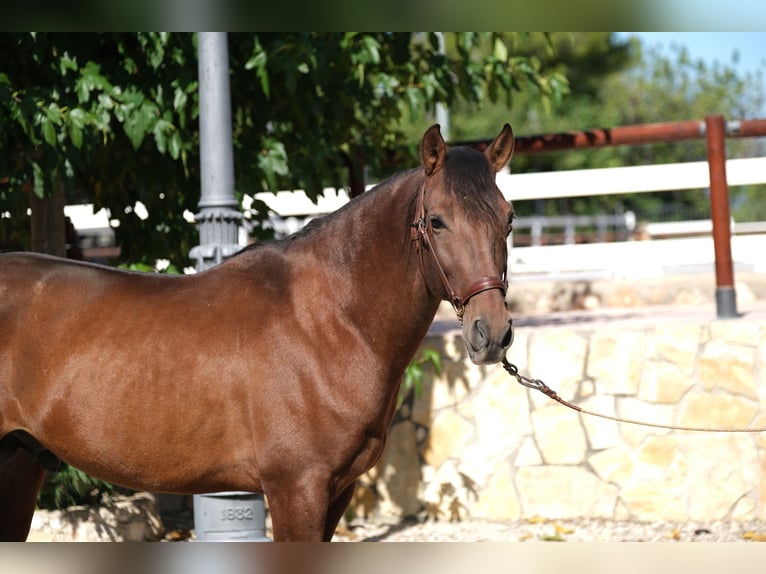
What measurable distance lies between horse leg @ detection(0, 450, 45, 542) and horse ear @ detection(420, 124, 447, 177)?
68.1 inches

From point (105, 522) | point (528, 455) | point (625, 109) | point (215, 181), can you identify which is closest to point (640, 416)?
point (528, 455)

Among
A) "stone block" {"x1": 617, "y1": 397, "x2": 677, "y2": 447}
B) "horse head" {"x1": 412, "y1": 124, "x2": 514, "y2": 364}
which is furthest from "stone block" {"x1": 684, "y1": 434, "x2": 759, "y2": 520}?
"horse head" {"x1": 412, "y1": 124, "x2": 514, "y2": 364}

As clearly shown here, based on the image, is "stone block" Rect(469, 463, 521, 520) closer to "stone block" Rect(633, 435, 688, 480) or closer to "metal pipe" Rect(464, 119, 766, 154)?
"stone block" Rect(633, 435, 688, 480)

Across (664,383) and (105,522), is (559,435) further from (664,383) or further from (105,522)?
(105,522)

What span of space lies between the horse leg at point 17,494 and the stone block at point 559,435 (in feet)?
10.4

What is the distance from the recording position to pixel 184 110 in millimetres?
4754

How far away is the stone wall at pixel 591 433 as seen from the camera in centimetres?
522

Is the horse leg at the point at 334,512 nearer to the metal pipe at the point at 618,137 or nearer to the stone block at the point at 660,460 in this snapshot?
the stone block at the point at 660,460

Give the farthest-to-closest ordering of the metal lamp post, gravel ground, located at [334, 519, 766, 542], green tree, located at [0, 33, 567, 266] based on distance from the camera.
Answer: gravel ground, located at [334, 519, 766, 542], green tree, located at [0, 33, 567, 266], the metal lamp post

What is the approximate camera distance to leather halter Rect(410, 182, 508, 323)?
2418mm

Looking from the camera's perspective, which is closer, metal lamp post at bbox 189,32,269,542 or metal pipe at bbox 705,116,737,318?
metal lamp post at bbox 189,32,269,542

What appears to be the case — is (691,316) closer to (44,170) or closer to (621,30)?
(44,170)

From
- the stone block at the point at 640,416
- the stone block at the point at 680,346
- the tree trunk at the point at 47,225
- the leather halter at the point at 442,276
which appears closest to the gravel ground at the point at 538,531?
the stone block at the point at 640,416

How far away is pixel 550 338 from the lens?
551cm
